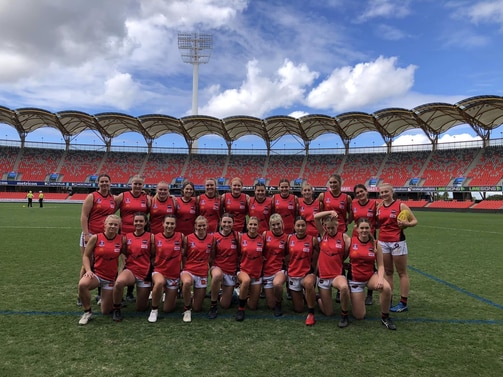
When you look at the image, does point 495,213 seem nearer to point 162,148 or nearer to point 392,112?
point 392,112

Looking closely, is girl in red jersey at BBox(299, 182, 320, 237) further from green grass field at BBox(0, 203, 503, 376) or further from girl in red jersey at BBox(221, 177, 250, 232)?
green grass field at BBox(0, 203, 503, 376)

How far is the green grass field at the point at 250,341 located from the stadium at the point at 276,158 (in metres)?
34.1

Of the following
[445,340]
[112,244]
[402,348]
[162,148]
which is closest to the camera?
[402,348]

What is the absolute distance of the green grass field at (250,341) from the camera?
3188mm

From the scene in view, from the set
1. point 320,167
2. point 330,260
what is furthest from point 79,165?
point 330,260

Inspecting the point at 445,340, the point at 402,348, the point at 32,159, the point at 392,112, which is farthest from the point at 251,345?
the point at 32,159

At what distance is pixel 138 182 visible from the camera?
17.4 feet

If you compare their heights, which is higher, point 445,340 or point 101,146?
point 101,146

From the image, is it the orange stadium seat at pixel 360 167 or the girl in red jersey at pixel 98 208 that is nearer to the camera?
the girl in red jersey at pixel 98 208

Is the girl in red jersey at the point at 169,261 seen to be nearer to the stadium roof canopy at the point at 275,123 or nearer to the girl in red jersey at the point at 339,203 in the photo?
the girl in red jersey at the point at 339,203

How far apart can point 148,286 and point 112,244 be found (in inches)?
28.7

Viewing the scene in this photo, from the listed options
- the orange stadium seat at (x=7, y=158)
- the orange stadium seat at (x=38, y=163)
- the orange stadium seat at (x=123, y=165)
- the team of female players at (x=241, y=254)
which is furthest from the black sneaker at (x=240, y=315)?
the orange stadium seat at (x=7, y=158)

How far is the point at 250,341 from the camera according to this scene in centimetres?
378

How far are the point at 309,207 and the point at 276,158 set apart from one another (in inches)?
1863
